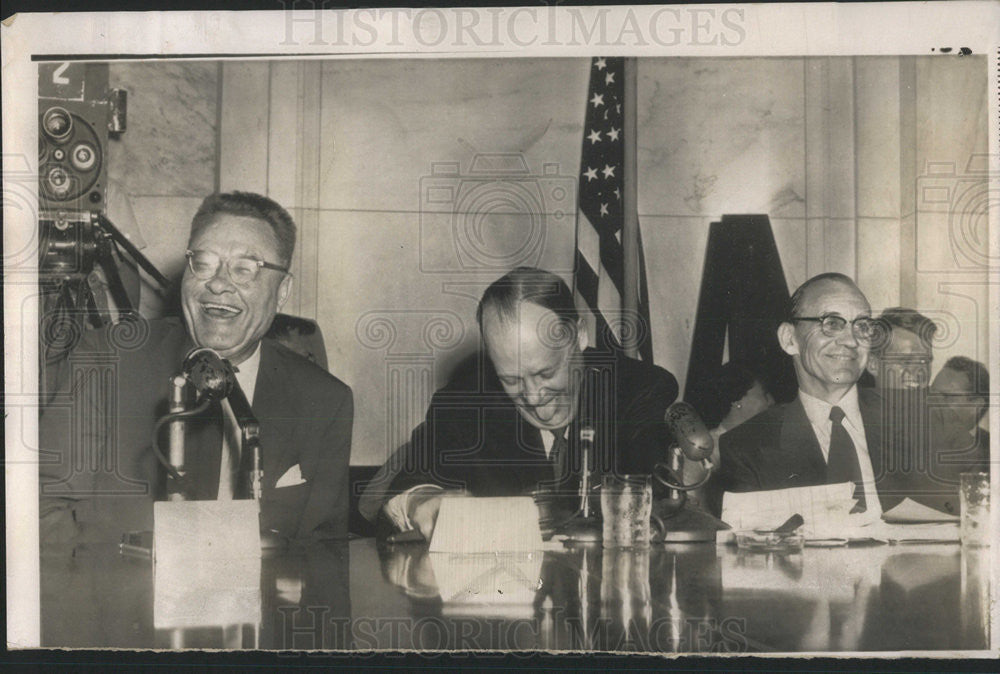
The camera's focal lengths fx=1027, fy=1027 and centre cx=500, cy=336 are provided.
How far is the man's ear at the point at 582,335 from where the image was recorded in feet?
14.5

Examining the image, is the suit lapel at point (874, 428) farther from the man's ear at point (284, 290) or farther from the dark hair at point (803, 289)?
the man's ear at point (284, 290)

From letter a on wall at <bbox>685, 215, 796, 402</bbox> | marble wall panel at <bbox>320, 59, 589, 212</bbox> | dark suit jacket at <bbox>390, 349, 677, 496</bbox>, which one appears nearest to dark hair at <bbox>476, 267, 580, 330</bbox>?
dark suit jacket at <bbox>390, 349, 677, 496</bbox>

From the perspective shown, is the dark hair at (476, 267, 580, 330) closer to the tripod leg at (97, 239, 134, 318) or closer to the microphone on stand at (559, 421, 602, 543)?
the microphone on stand at (559, 421, 602, 543)

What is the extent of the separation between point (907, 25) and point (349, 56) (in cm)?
Answer: 241

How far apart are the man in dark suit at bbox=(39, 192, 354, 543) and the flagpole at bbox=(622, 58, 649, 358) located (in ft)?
4.10

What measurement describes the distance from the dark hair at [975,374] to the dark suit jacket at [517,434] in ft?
3.99

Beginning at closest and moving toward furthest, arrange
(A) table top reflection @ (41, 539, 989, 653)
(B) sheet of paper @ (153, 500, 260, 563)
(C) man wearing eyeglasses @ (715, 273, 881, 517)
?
(A) table top reflection @ (41, 539, 989, 653), (B) sheet of paper @ (153, 500, 260, 563), (C) man wearing eyeglasses @ (715, 273, 881, 517)

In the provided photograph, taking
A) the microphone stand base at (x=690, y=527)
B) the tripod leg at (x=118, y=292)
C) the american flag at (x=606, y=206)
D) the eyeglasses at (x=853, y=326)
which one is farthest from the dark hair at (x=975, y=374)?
the tripod leg at (x=118, y=292)

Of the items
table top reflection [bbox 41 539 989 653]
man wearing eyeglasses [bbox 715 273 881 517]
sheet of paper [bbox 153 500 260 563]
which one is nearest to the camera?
table top reflection [bbox 41 539 989 653]

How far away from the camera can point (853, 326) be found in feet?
14.6

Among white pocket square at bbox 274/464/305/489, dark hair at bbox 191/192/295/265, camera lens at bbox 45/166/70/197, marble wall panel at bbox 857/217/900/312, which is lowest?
white pocket square at bbox 274/464/305/489

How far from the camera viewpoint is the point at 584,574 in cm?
428

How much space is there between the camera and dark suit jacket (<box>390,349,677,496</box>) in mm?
4398

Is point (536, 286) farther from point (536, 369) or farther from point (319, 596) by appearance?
point (319, 596)
